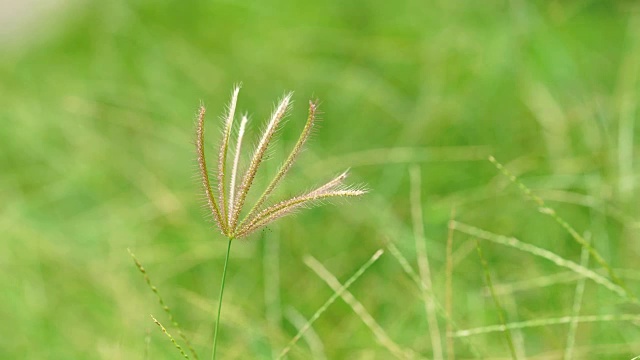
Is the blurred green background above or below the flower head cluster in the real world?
below

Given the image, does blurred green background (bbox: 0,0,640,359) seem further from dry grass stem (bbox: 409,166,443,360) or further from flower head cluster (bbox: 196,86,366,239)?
flower head cluster (bbox: 196,86,366,239)

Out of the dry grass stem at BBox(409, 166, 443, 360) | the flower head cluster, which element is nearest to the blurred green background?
the dry grass stem at BBox(409, 166, 443, 360)

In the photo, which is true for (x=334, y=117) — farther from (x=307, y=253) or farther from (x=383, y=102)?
(x=307, y=253)

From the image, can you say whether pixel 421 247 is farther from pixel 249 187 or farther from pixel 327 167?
pixel 249 187

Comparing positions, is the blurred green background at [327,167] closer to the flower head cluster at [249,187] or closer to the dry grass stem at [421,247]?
the dry grass stem at [421,247]

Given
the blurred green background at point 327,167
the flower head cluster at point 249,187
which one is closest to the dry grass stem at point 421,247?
the blurred green background at point 327,167

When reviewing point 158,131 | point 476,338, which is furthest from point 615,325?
point 158,131

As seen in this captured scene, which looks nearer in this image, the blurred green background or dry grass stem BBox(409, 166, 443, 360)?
dry grass stem BBox(409, 166, 443, 360)

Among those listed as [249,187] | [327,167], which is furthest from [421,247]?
[249,187]
